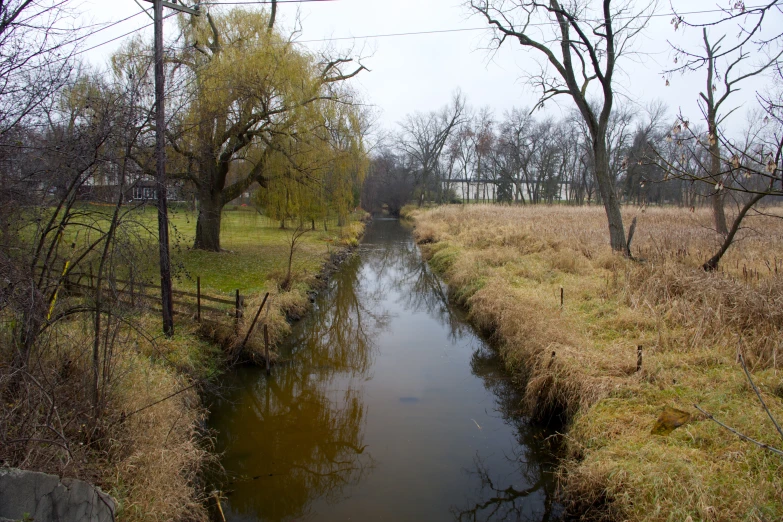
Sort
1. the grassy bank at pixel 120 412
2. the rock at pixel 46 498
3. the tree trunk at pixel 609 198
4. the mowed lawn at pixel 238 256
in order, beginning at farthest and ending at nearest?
the tree trunk at pixel 609 198 → the mowed lawn at pixel 238 256 → the grassy bank at pixel 120 412 → the rock at pixel 46 498

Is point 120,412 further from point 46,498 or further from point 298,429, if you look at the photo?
point 298,429

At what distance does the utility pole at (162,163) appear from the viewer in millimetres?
6059

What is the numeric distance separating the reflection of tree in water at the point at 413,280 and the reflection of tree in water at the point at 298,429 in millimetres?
2531

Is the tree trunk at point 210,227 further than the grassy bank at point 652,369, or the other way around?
the tree trunk at point 210,227

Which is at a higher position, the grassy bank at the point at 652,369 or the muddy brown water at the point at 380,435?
the grassy bank at the point at 652,369

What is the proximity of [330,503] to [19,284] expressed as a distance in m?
3.35

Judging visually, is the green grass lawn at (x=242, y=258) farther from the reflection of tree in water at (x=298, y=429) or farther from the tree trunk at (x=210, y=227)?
the reflection of tree in water at (x=298, y=429)

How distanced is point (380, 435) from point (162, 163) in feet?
15.3

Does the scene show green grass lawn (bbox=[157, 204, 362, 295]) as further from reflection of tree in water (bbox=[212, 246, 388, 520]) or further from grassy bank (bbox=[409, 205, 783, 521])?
grassy bank (bbox=[409, 205, 783, 521])

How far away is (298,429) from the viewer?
20.2 ft

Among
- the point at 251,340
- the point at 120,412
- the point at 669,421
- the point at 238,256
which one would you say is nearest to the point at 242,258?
the point at 238,256

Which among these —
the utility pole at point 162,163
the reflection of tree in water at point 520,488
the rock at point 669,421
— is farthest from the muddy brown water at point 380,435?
the utility pole at point 162,163

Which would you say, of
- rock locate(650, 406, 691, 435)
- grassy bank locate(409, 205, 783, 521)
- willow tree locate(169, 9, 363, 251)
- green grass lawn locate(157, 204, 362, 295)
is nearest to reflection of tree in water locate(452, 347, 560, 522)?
grassy bank locate(409, 205, 783, 521)

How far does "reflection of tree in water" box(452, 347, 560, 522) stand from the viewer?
15.0 ft
